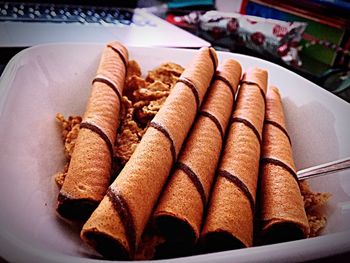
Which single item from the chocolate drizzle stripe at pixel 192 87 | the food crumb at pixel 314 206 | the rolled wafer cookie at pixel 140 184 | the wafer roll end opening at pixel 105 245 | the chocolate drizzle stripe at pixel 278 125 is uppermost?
the chocolate drizzle stripe at pixel 192 87

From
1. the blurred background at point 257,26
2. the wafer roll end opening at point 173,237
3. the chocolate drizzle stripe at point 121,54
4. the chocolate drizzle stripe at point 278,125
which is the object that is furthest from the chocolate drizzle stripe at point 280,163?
the blurred background at point 257,26

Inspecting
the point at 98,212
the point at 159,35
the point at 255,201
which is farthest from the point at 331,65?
the point at 98,212

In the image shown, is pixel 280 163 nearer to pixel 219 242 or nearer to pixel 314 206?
pixel 314 206

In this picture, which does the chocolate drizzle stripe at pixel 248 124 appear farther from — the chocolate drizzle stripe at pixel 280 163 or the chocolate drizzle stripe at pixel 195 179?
the chocolate drizzle stripe at pixel 195 179

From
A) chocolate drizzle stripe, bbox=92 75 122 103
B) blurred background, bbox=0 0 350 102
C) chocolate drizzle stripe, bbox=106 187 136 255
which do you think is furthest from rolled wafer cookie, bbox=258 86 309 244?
blurred background, bbox=0 0 350 102

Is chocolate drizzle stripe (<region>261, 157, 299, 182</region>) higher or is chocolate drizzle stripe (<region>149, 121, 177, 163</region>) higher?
chocolate drizzle stripe (<region>149, 121, 177, 163</region>)

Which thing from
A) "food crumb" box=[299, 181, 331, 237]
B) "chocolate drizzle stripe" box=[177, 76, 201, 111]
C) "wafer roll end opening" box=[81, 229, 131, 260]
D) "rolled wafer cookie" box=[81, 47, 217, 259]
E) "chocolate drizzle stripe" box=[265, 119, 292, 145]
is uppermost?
"chocolate drizzle stripe" box=[177, 76, 201, 111]

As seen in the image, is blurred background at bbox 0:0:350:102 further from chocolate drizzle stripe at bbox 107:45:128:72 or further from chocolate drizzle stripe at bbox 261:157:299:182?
chocolate drizzle stripe at bbox 261:157:299:182
